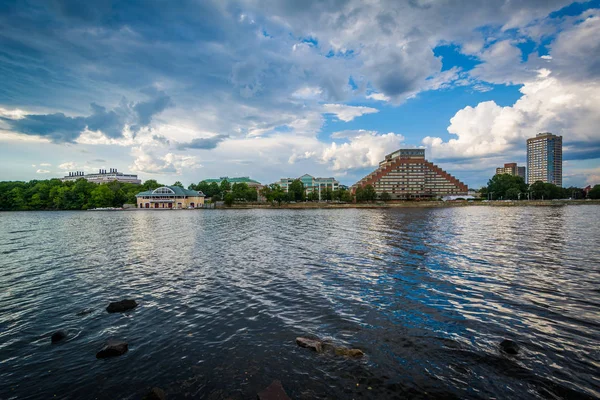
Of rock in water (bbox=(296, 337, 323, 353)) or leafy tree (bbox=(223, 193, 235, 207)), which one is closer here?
rock in water (bbox=(296, 337, 323, 353))

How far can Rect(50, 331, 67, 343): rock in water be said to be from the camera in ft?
38.2

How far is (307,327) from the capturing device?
12.6 meters

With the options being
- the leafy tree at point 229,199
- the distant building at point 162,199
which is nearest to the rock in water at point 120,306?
the leafy tree at point 229,199

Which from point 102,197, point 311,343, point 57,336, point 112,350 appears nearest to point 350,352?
point 311,343

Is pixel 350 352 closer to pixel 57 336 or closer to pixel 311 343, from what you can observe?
pixel 311 343

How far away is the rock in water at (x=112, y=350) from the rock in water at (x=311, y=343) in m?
6.53

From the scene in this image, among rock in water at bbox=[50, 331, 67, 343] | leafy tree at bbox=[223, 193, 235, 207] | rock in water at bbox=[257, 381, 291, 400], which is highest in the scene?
leafy tree at bbox=[223, 193, 235, 207]

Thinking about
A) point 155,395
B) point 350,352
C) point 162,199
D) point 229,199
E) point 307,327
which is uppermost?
point 162,199

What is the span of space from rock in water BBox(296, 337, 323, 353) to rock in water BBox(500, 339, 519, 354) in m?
6.74

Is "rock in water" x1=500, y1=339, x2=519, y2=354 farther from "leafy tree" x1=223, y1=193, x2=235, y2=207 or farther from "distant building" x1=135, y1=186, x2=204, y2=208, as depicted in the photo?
"distant building" x1=135, y1=186, x2=204, y2=208

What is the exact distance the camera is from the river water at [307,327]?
8680mm

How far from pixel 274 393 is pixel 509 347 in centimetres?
873

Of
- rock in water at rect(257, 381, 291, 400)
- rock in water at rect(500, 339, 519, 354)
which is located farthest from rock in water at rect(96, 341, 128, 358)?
rock in water at rect(500, 339, 519, 354)

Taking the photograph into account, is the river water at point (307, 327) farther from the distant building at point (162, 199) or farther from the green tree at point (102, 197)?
the green tree at point (102, 197)
